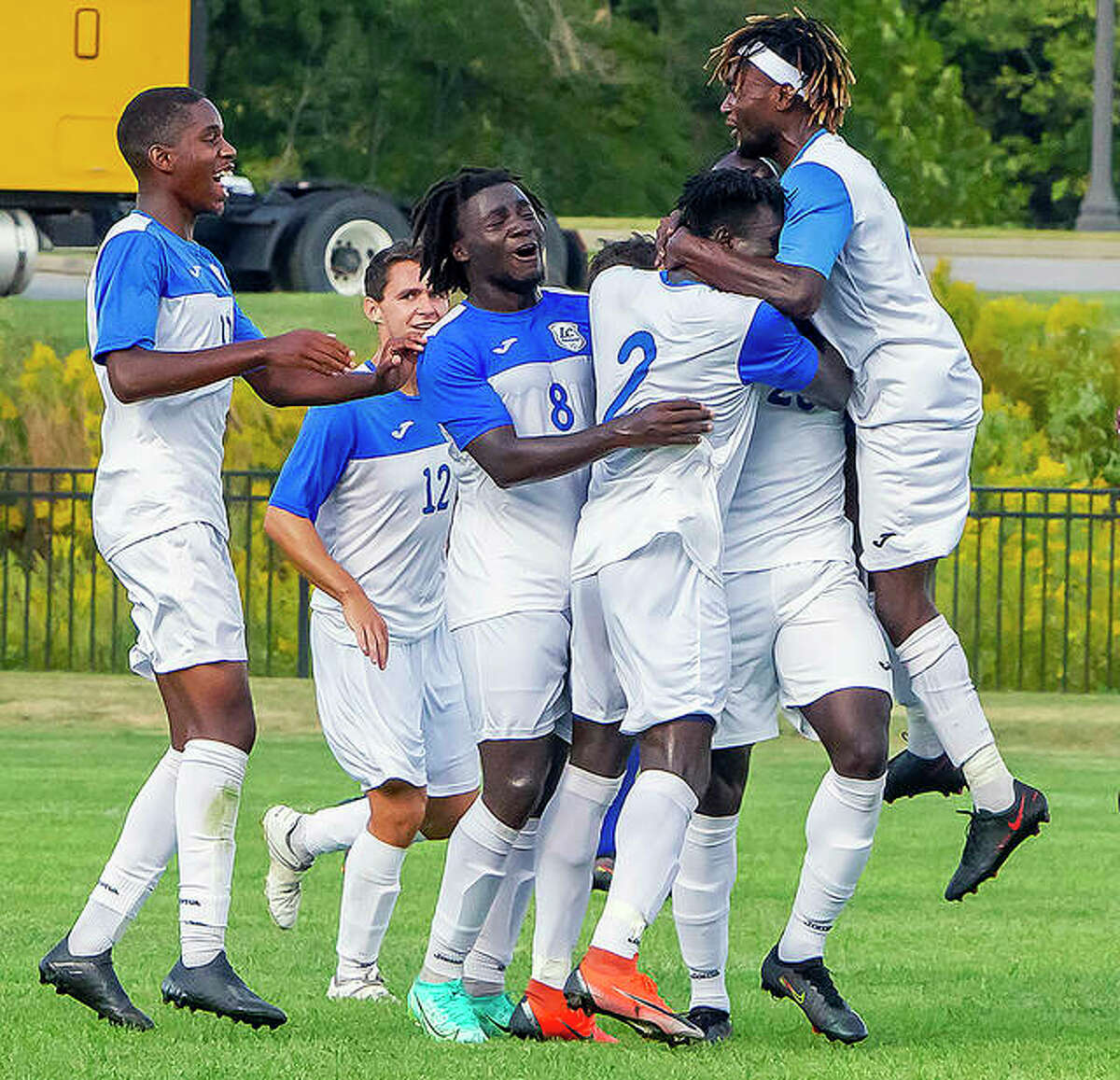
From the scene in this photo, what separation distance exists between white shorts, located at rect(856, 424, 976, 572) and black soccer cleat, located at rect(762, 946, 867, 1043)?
1.04m

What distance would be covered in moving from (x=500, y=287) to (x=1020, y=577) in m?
12.2

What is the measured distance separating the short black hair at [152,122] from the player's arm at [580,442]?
1.08 m

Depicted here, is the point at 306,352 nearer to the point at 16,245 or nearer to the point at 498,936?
the point at 498,936

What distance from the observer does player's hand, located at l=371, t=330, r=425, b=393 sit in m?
6.97

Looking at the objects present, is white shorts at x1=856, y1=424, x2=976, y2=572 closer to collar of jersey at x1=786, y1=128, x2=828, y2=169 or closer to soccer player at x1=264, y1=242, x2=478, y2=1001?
collar of jersey at x1=786, y1=128, x2=828, y2=169

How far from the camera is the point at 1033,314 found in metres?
22.6

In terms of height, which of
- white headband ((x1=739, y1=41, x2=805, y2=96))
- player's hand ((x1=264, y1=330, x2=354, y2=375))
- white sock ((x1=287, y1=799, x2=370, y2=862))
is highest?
white headband ((x1=739, y1=41, x2=805, y2=96))

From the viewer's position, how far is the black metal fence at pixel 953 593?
1878cm

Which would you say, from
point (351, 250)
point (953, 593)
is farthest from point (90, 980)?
point (351, 250)

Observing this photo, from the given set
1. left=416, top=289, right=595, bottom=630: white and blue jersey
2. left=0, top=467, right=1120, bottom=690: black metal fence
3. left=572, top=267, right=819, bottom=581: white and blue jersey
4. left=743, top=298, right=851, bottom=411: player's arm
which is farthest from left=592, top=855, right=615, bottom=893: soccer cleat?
left=0, top=467, right=1120, bottom=690: black metal fence

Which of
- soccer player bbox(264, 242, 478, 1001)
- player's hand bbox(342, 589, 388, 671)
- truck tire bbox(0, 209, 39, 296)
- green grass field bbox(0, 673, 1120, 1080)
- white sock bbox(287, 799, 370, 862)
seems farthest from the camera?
truck tire bbox(0, 209, 39, 296)

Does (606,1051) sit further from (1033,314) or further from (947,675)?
(1033,314)

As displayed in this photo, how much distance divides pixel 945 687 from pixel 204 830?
193 cm

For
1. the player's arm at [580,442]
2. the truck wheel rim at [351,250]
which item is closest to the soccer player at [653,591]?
the player's arm at [580,442]
